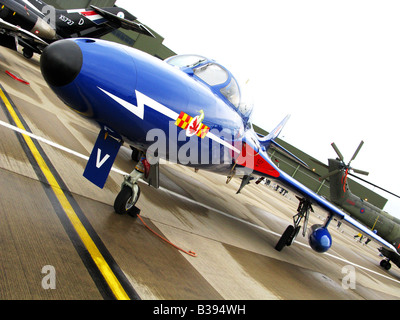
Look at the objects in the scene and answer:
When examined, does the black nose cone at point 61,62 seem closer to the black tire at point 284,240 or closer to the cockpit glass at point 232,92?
the cockpit glass at point 232,92

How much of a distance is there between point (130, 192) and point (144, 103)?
169 cm

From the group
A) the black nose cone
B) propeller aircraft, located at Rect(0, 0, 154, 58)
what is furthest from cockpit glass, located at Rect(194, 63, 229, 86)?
propeller aircraft, located at Rect(0, 0, 154, 58)

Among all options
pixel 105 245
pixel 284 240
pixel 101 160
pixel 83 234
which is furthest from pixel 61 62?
pixel 284 240

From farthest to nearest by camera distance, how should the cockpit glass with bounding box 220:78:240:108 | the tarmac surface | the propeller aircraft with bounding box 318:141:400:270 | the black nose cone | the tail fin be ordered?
the propeller aircraft with bounding box 318:141:400:270, the tail fin, the cockpit glass with bounding box 220:78:240:108, the black nose cone, the tarmac surface

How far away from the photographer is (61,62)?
2.78 meters

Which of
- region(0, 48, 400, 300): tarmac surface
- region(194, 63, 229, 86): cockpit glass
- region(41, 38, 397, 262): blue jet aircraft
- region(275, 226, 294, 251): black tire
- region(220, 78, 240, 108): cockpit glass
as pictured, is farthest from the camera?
region(275, 226, 294, 251): black tire

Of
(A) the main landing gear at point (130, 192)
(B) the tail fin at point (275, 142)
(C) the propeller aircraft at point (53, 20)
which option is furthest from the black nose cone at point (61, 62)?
(C) the propeller aircraft at point (53, 20)

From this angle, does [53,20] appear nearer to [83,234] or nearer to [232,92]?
[232,92]

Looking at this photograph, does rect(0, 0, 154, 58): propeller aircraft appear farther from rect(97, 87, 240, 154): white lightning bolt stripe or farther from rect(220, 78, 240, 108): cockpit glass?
rect(97, 87, 240, 154): white lightning bolt stripe

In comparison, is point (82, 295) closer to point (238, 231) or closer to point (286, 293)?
point (286, 293)

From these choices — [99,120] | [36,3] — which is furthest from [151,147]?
[36,3]

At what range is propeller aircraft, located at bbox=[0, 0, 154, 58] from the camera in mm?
15963

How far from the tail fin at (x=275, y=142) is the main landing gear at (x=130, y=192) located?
890cm

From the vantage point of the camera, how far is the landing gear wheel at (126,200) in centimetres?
431
